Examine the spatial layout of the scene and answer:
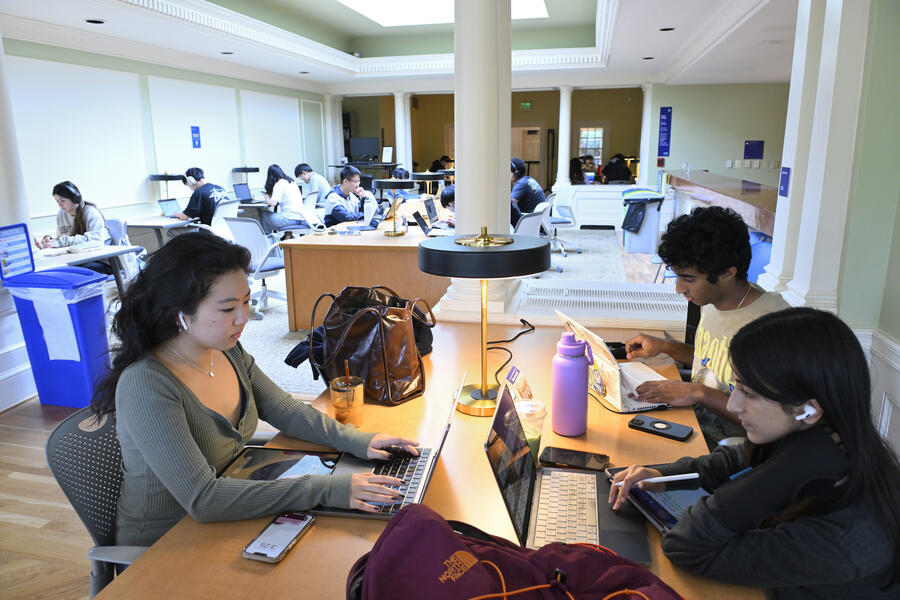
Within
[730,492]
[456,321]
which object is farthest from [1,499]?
[730,492]

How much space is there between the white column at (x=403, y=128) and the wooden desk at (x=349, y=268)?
6.64 meters

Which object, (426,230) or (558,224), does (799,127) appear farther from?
(558,224)

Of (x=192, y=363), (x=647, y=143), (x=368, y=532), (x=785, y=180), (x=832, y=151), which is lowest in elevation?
(x=368, y=532)

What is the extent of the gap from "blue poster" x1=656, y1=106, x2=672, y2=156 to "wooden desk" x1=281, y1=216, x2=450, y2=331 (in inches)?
265

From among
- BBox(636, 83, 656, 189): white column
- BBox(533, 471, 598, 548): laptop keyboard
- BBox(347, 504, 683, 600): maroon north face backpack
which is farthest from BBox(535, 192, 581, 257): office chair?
BBox(347, 504, 683, 600): maroon north face backpack

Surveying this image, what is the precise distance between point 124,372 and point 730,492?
4.00 ft

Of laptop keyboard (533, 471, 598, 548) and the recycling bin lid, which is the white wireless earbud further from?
the recycling bin lid

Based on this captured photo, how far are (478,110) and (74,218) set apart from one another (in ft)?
13.1

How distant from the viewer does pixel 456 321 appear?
9.14 feet

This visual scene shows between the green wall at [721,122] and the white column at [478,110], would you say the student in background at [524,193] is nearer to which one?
the white column at [478,110]

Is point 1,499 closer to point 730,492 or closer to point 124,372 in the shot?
point 124,372

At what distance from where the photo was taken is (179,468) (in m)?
1.22

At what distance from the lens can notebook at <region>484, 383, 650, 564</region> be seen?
110cm

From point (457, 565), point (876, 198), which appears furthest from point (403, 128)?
point (457, 565)
